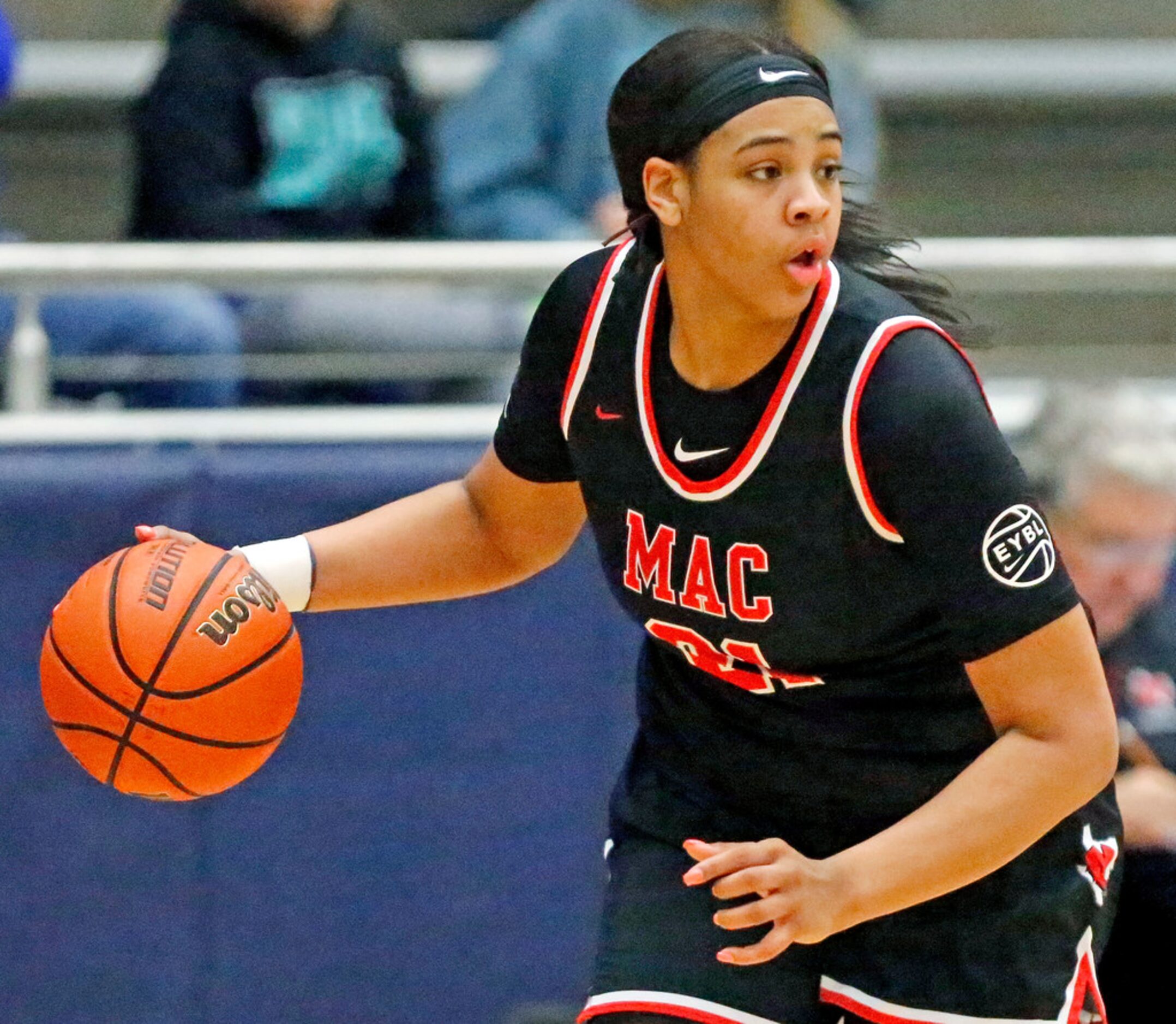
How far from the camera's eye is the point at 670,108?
212cm

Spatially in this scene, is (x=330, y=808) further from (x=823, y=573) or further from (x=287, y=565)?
(x=823, y=573)

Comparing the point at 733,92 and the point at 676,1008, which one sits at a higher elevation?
the point at 733,92

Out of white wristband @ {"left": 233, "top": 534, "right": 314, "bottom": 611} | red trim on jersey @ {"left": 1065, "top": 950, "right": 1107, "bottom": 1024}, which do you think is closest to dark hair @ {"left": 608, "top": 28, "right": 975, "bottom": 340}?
white wristband @ {"left": 233, "top": 534, "right": 314, "bottom": 611}

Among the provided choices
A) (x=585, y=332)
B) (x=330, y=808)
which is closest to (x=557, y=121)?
(x=330, y=808)

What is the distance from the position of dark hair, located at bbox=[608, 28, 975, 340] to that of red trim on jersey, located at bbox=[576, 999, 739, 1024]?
847 millimetres

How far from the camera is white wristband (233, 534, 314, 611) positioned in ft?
8.29

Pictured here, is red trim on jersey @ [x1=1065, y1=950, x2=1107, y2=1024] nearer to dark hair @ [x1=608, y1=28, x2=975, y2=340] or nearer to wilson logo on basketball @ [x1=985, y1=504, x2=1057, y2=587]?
wilson logo on basketball @ [x1=985, y1=504, x2=1057, y2=587]

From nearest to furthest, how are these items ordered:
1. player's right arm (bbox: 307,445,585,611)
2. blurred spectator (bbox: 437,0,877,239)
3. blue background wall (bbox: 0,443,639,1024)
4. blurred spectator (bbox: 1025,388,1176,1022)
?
player's right arm (bbox: 307,445,585,611) → blurred spectator (bbox: 1025,388,1176,1022) → blue background wall (bbox: 0,443,639,1024) → blurred spectator (bbox: 437,0,877,239)

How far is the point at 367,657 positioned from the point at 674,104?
71.3 inches

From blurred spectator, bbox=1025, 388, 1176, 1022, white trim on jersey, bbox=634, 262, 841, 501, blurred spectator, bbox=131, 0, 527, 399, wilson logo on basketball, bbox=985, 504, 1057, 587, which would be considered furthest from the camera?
blurred spectator, bbox=131, 0, 527, 399

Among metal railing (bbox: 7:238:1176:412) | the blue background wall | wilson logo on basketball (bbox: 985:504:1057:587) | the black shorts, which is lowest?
the blue background wall

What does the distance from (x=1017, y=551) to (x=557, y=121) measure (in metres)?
2.41

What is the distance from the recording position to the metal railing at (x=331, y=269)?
3369 millimetres

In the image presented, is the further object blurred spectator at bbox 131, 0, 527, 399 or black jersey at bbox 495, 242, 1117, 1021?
blurred spectator at bbox 131, 0, 527, 399
